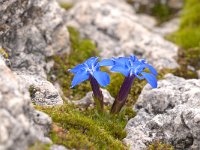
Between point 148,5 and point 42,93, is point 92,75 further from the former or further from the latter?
point 148,5

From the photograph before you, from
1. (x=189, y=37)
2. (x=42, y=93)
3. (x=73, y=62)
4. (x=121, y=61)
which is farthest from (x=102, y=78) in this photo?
(x=189, y=37)


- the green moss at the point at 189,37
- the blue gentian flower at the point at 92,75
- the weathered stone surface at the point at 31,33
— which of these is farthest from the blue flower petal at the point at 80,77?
the green moss at the point at 189,37

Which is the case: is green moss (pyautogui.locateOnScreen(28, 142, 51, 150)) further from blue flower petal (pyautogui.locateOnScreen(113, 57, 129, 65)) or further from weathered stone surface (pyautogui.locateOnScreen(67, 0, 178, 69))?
weathered stone surface (pyautogui.locateOnScreen(67, 0, 178, 69))

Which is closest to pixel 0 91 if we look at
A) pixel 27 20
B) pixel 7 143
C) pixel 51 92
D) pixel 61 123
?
pixel 7 143

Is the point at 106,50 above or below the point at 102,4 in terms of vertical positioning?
below

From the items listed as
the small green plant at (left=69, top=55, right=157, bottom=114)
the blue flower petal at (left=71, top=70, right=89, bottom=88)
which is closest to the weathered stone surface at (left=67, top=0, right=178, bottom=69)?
the small green plant at (left=69, top=55, right=157, bottom=114)

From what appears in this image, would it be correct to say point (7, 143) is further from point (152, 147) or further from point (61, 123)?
point (152, 147)
